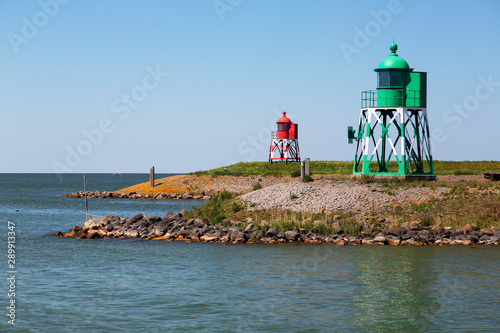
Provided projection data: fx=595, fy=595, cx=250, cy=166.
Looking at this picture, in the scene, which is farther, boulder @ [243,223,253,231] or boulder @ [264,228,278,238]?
boulder @ [243,223,253,231]

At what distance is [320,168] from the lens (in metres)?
89.2

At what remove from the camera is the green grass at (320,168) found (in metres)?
77.4

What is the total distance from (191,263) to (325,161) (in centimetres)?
6973

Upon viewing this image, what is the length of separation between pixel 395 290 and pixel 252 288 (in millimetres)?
5608

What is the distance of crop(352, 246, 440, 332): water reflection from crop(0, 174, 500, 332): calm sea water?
0.14ft

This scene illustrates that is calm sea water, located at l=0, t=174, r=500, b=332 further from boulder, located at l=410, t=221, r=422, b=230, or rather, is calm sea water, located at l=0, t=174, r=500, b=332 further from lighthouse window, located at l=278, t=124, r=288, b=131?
lighthouse window, located at l=278, t=124, r=288, b=131

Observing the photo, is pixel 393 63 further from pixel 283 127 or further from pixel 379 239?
pixel 283 127

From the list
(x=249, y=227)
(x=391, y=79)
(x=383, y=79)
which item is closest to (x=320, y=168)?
(x=383, y=79)

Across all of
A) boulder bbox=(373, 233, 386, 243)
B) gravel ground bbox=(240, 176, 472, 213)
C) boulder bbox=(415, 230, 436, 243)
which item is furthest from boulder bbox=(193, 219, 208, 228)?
boulder bbox=(415, 230, 436, 243)

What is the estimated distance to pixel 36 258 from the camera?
31.4m

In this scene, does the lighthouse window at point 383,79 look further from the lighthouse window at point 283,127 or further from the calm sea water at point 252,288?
the lighthouse window at point 283,127

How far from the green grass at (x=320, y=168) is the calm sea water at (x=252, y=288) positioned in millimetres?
45152

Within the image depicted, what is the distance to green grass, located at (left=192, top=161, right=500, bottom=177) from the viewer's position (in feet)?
254

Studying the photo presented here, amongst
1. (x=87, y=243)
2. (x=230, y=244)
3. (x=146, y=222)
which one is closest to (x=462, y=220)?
(x=230, y=244)
